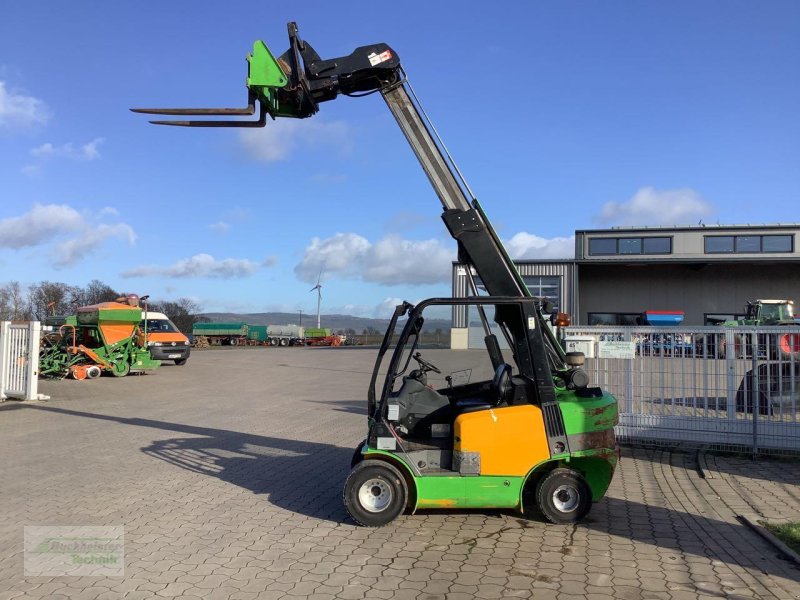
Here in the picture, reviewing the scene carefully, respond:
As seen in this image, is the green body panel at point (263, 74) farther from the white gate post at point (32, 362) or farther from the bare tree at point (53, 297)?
the bare tree at point (53, 297)

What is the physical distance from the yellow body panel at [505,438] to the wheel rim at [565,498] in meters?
0.37

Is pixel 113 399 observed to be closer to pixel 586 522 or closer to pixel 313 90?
pixel 313 90

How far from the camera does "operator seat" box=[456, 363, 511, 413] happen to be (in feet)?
18.3

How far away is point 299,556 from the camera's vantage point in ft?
15.9

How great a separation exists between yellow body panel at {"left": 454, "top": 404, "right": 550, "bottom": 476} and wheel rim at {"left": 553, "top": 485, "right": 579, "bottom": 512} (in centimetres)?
37

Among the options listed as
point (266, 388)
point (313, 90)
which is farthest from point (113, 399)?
point (313, 90)

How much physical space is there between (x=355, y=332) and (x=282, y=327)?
1968 centimetres

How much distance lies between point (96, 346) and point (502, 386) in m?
17.7

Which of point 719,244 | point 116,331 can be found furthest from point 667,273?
point 116,331

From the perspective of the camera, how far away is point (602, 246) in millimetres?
40406

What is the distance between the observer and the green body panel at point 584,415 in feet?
18.1

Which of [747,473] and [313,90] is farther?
[747,473]

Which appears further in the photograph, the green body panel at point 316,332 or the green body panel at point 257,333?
the green body panel at point 316,332

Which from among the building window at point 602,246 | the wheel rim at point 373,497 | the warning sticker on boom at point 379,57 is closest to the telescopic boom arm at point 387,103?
the warning sticker on boom at point 379,57
